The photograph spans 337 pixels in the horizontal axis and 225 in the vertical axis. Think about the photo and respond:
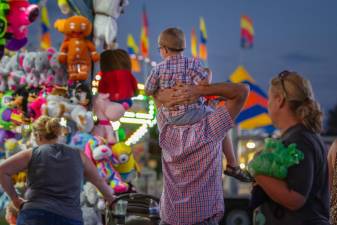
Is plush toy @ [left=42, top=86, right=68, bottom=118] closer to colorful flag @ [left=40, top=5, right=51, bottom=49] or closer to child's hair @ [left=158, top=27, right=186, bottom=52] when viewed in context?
child's hair @ [left=158, top=27, right=186, bottom=52]

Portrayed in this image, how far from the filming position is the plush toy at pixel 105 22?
29.9 ft

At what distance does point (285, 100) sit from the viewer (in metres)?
2.64

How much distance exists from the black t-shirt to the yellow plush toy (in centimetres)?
613

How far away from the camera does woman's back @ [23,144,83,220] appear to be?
4.38 meters

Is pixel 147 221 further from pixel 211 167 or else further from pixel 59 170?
pixel 211 167

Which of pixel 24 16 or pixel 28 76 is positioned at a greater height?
pixel 24 16

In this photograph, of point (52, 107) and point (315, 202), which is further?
point (52, 107)

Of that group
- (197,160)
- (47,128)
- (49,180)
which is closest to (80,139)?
(47,128)

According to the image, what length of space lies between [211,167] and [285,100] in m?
0.83

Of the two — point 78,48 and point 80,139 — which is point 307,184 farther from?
point 78,48

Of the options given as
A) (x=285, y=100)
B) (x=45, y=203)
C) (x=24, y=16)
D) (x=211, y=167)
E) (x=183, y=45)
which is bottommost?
(x=45, y=203)

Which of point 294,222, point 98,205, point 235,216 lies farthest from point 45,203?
point 235,216

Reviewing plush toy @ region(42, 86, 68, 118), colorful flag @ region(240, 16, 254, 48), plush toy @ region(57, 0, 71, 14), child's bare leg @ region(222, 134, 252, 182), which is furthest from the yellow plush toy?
colorful flag @ region(240, 16, 254, 48)

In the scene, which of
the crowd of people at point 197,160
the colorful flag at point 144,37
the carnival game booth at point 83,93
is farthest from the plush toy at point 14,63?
the colorful flag at point 144,37
